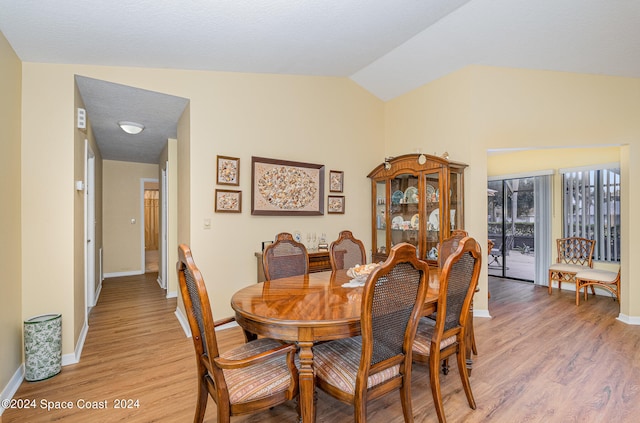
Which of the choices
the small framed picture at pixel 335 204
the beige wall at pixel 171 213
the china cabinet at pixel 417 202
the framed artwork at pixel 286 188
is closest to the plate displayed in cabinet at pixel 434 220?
the china cabinet at pixel 417 202

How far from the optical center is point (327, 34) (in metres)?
2.80

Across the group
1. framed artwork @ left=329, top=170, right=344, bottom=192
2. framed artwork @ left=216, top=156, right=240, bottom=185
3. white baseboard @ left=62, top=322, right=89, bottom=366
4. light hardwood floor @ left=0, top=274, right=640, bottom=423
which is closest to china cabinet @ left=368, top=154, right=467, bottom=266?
framed artwork @ left=329, top=170, right=344, bottom=192

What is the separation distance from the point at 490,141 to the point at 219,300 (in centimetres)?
372

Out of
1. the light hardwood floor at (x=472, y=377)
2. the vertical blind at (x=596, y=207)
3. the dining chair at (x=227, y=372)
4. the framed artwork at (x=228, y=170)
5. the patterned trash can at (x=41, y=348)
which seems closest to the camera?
the dining chair at (x=227, y=372)

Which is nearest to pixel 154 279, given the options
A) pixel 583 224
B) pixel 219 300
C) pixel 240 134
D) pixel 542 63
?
pixel 219 300

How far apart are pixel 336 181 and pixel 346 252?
1434 millimetres

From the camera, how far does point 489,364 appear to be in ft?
8.57

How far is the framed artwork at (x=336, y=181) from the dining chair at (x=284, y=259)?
1546mm

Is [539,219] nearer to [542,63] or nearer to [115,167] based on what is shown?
[542,63]

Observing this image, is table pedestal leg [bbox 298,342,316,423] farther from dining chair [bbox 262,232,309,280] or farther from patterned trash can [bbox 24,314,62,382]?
patterned trash can [bbox 24,314,62,382]

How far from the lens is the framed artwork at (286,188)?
3.56 m

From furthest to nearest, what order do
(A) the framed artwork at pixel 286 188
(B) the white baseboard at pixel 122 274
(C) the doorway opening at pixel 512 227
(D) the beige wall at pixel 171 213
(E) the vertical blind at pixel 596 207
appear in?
1. (B) the white baseboard at pixel 122 274
2. (C) the doorway opening at pixel 512 227
3. (E) the vertical blind at pixel 596 207
4. (D) the beige wall at pixel 171 213
5. (A) the framed artwork at pixel 286 188

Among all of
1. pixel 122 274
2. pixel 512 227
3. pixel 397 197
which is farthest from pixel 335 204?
pixel 122 274

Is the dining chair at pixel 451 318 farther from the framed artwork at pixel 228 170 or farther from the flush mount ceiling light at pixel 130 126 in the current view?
the flush mount ceiling light at pixel 130 126
